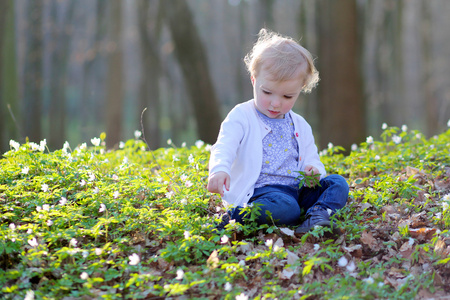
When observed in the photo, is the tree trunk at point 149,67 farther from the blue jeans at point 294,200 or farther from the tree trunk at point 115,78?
the blue jeans at point 294,200

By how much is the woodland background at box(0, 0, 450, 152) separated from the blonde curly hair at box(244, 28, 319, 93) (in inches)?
114

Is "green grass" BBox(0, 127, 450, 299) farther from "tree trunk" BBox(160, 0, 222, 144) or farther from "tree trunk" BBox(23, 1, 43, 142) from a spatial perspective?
"tree trunk" BBox(23, 1, 43, 142)

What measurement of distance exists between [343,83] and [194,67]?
9.63 feet

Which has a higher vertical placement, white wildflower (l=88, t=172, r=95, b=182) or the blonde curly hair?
the blonde curly hair

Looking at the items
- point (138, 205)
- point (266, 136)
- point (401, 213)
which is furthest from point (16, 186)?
point (401, 213)

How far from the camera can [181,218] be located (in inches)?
135

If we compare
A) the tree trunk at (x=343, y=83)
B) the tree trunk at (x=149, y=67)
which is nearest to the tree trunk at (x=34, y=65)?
the tree trunk at (x=149, y=67)

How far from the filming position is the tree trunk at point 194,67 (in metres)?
9.25

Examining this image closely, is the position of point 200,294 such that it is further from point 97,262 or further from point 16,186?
point 16,186

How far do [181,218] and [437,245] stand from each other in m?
1.75

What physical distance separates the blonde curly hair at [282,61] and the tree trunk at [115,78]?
10.2m

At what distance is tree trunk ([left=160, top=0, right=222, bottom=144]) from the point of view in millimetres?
9250

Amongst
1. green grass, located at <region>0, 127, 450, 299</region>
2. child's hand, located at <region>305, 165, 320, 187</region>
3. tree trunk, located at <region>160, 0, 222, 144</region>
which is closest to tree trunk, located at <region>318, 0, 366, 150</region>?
tree trunk, located at <region>160, 0, 222, 144</region>

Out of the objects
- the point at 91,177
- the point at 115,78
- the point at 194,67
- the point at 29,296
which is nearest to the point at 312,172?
the point at 91,177
